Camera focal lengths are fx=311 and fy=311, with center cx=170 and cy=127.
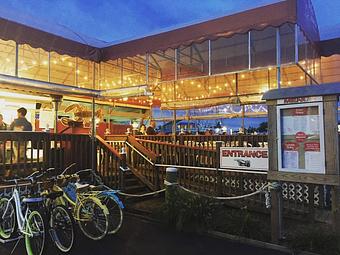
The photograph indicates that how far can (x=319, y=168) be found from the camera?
178 inches

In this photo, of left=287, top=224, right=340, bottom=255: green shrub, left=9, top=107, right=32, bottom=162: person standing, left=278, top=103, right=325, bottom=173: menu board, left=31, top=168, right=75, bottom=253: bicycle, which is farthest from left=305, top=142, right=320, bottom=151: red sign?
left=9, top=107, right=32, bottom=162: person standing

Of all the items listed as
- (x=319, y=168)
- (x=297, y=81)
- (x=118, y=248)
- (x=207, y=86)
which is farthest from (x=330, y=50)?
(x=118, y=248)

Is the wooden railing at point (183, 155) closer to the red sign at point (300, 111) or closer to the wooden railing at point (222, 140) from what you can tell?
the wooden railing at point (222, 140)

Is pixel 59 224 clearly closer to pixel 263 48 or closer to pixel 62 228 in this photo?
pixel 62 228

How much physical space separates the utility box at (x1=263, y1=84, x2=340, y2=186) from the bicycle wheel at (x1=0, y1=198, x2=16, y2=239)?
4289 mm

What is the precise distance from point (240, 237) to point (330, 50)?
7.87 m

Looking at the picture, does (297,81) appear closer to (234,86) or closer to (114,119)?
(234,86)

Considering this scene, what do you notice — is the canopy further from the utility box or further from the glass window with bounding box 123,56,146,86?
the utility box

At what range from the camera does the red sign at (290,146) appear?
4.74 m

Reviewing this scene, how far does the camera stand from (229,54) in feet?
32.8

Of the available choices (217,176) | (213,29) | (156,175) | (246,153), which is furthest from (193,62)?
(246,153)

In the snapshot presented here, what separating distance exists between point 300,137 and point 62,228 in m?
3.82

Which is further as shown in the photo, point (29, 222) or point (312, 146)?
point (312, 146)

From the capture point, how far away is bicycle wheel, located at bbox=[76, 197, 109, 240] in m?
5.22
